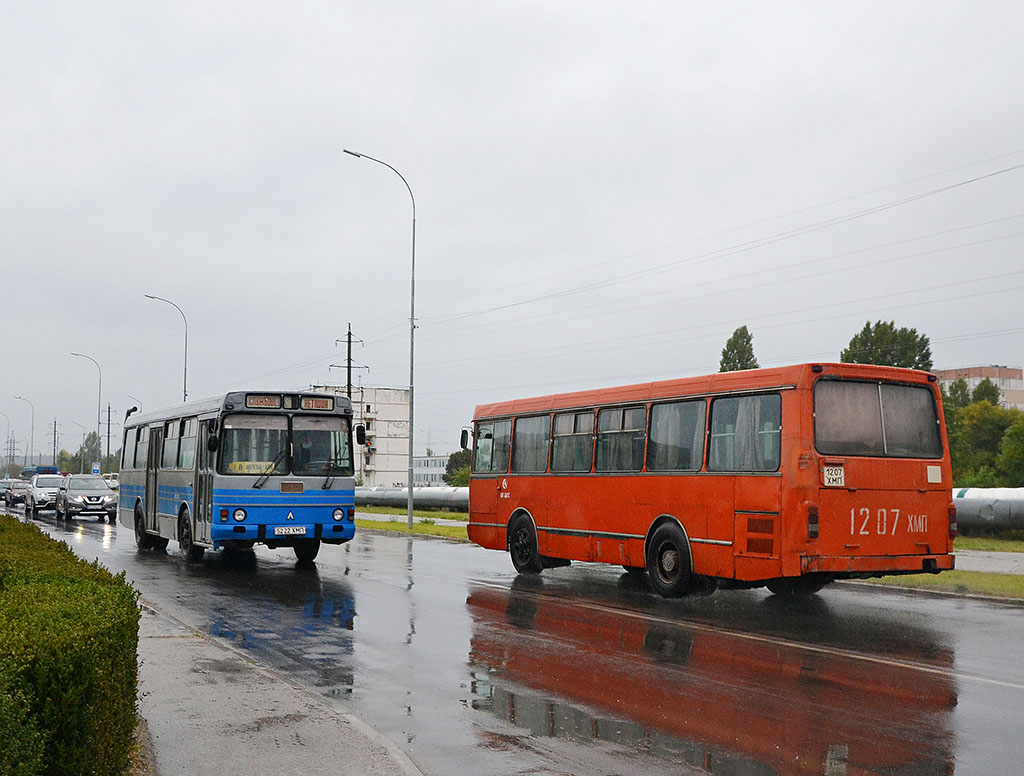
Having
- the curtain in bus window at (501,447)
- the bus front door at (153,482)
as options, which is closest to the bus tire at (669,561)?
the curtain in bus window at (501,447)

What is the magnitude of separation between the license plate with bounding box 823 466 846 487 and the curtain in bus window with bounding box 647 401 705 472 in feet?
6.69

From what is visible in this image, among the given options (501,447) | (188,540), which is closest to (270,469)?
(188,540)

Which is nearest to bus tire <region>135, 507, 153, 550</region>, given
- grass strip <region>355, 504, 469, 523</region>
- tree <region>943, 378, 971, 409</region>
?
grass strip <region>355, 504, 469, 523</region>

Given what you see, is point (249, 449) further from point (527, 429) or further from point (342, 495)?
point (527, 429)

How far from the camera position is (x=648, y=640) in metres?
11.8

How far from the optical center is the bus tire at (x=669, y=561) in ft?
49.8

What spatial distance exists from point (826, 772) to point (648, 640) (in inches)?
211

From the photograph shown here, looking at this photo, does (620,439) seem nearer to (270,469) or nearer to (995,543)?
(270,469)

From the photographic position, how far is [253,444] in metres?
19.8

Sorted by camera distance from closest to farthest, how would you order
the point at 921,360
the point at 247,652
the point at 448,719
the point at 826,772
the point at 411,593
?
the point at 826,772
the point at 448,719
the point at 247,652
the point at 411,593
the point at 921,360

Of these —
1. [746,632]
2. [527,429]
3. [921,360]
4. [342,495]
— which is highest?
[921,360]

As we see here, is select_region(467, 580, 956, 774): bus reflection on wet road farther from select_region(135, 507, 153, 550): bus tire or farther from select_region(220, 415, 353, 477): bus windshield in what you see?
select_region(135, 507, 153, 550): bus tire

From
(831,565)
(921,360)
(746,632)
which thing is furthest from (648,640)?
(921,360)

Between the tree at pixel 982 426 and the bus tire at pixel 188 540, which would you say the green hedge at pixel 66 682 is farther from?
the tree at pixel 982 426
